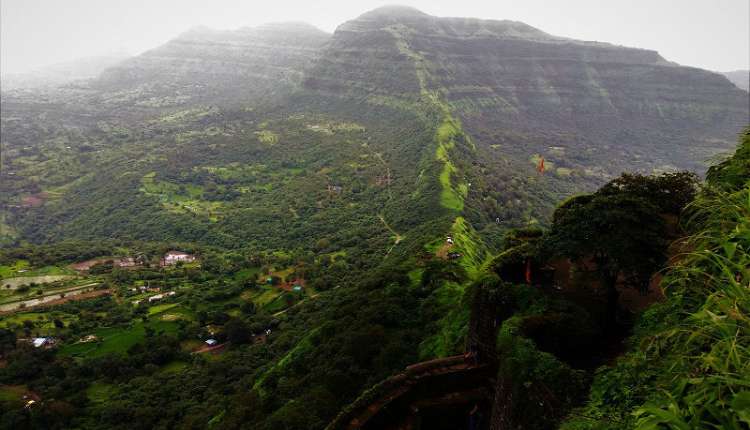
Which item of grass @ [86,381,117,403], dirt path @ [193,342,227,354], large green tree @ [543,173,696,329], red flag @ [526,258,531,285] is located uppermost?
large green tree @ [543,173,696,329]

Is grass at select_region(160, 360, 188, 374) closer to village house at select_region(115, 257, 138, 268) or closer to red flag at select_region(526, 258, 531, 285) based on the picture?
village house at select_region(115, 257, 138, 268)

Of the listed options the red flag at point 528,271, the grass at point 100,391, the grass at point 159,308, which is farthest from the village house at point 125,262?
the red flag at point 528,271

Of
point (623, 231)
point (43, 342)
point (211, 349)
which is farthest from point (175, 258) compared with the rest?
point (623, 231)

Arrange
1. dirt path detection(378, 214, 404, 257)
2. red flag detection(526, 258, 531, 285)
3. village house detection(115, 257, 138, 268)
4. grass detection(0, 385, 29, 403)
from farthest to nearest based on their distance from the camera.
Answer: village house detection(115, 257, 138, 268), dirt path detection(378, 214, 404, 257), grass detection(0, 385, 29, 403), red flag detection(526, 258, 531, 285)

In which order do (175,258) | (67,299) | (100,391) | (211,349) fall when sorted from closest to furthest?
1. (100,391)
2. (211,349)
3. (67,299)
4. (175,258)

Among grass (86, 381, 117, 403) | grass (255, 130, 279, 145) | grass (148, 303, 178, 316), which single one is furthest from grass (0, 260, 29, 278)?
grass (255, 130, 279, 145)

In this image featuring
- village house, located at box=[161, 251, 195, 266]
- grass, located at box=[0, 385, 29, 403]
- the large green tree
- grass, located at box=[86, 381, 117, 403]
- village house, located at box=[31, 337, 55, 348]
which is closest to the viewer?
the large green tree

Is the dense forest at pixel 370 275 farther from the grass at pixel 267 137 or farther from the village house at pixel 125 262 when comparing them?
the grass at pixel 267 137

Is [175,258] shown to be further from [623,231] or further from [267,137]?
[623,231]

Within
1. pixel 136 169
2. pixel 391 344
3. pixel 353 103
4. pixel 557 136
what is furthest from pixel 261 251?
pixel 557 136
